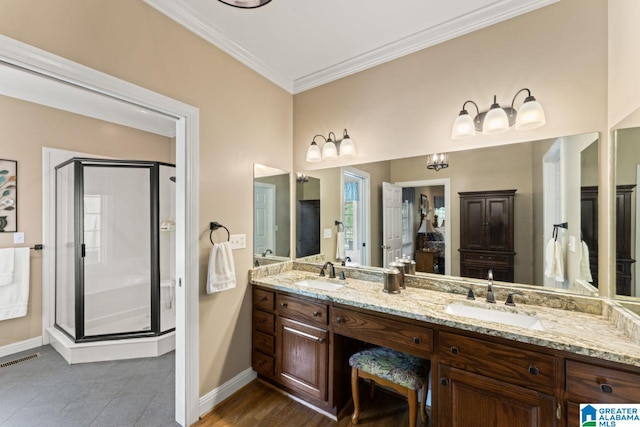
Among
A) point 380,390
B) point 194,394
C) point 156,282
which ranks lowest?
point 380,390

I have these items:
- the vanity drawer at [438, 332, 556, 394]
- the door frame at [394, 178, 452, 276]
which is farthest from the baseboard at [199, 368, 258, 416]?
the door frame at [394, 178, 452, 276]

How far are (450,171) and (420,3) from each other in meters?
1.10

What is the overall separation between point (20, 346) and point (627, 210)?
491 centimetres

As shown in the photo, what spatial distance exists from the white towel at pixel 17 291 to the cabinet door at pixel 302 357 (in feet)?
8.91

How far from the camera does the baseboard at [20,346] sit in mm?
2565

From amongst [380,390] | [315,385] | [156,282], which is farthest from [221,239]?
[380,390]

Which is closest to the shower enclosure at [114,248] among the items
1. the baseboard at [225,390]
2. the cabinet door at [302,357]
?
the baseboard at [225,390]

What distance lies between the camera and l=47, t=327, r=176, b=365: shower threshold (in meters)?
2.49

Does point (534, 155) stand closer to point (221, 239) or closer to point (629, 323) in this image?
point (629, 323)

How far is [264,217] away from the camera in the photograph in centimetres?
242

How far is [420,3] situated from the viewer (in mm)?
1666

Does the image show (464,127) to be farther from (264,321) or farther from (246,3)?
(264,321)

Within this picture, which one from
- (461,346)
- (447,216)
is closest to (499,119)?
(447,216)

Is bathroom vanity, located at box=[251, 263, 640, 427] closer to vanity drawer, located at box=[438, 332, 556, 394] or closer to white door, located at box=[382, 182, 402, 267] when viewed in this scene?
vanity drawer, located at box=[438, 332, 556, 394]
